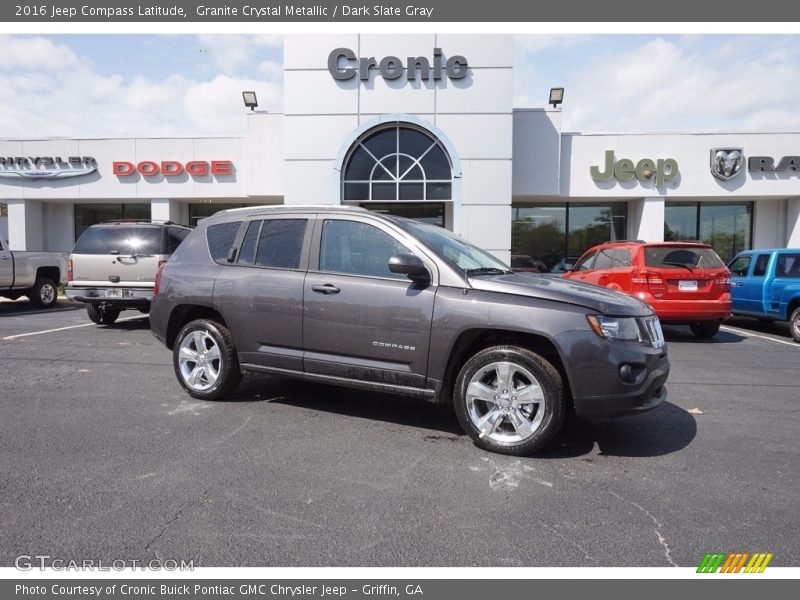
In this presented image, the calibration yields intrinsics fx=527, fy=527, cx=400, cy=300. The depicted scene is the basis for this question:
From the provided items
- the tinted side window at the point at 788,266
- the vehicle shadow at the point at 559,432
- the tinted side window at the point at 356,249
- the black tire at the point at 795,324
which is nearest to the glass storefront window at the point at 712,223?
the tinted side window at the point at 788,266

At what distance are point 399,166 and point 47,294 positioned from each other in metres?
10.2

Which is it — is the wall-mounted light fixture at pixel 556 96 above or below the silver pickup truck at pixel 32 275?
above

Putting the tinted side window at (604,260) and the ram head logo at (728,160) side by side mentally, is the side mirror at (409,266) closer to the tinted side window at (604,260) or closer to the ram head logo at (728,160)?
the tinted side window at (604,260)

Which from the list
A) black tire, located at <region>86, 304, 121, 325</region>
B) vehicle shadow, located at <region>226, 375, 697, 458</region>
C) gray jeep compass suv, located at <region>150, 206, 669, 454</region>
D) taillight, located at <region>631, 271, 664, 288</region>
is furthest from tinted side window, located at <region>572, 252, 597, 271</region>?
black tire, located at <region>86, 304, 121, 325</region>

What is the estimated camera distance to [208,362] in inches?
205

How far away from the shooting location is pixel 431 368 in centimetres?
410

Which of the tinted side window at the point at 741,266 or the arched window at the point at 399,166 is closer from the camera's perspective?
the tinted side window at the point at 741,266

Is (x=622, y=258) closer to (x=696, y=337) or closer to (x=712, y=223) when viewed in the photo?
(x=696, y=337)

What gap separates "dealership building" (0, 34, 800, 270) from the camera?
1625 cm

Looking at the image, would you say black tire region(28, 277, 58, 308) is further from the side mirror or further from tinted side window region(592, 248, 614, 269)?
tinted side window region(592, 248, 614, 269)

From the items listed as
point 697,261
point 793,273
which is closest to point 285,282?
point 697,261

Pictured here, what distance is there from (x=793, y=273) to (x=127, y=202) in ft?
70.7

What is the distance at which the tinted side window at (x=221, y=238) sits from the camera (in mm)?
5227

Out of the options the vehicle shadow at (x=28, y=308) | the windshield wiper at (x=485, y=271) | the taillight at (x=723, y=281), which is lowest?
the vehicle shadow at (x=28, y=308)
